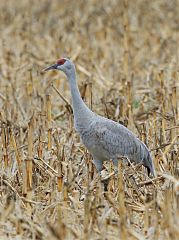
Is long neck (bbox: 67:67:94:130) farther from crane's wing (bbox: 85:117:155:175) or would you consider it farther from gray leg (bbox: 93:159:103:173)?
gray leg (bbox: 93:159:103:173)

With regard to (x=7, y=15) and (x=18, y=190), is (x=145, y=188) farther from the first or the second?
(x=7, y=15)

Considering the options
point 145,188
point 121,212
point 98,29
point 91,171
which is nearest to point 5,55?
point 98,29

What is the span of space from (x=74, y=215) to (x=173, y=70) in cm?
435

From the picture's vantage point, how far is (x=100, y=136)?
5.87m

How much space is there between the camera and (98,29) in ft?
39.2

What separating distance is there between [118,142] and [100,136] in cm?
17

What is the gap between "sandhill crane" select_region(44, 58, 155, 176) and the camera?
5801 millimetres

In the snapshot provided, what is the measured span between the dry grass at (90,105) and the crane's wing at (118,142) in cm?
12

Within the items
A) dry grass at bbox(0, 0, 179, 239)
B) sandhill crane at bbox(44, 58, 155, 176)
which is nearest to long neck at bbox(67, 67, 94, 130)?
sandhill crane at bbox(44, 58, 155, 176)

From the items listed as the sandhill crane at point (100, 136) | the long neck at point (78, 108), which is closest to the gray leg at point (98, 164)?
the sandhill crane at point (100, 136)

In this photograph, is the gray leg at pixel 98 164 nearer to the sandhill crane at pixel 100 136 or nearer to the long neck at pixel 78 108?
the sandhill crane at pixel 100 136

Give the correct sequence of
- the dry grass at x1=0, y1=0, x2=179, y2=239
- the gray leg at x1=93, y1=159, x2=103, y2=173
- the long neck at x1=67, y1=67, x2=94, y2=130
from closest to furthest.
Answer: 1. the dry grass at x1=0, y1=0, x2=179, y2=239
2. the long neck at x1=67, y1=67, x2=94, y2=130
3. the gray leg at x1=93, y1=159, x2=103, y2=173

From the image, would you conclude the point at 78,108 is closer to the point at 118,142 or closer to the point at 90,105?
the point at 118,142

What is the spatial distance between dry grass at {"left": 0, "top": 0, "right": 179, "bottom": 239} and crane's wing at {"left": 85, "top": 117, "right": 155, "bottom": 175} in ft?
0.38
